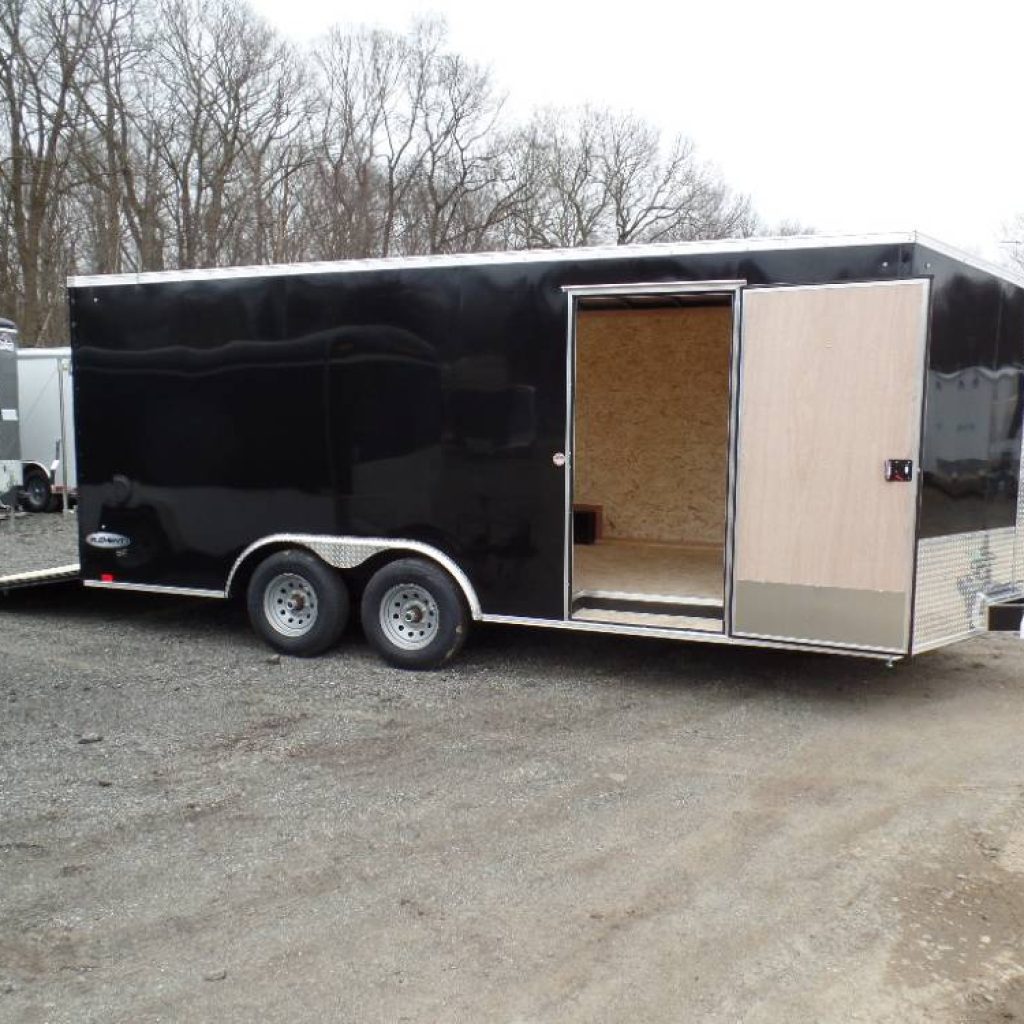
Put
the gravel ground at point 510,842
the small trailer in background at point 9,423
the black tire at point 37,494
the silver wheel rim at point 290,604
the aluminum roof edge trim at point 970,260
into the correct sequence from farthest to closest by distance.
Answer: the black tire at point 37,494
the small trailer in background at point 9,423
the silver wheel rim at point 290,604
the aluminum roof edge trim at point 970,260
the gravel ground at point 510,842

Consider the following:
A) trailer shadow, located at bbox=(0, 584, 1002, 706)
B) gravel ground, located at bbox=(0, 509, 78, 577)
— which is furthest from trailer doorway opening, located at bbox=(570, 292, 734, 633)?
gravel ground, located at bbox=(0, 509, 78, 577)

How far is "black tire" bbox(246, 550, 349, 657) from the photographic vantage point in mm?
6742

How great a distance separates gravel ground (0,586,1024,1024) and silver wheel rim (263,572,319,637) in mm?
289

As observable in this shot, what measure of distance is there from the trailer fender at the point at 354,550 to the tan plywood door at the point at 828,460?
1685mm

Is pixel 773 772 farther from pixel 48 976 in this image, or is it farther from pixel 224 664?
pixel 224 664

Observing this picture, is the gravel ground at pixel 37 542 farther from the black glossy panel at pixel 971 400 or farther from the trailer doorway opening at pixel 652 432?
the black glossy panel at pixel 971 400

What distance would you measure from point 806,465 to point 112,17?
958 inches

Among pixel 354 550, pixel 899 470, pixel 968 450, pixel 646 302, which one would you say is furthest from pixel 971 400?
pixel 354 550

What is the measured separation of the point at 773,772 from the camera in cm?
482

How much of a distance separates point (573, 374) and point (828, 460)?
5.13ft

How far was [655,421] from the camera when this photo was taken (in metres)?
9.19

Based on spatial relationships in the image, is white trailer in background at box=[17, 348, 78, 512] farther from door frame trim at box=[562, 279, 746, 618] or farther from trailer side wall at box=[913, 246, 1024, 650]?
trailer side wall at box=[913, 246, 1024, 650]

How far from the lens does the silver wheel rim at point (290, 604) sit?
6.84m

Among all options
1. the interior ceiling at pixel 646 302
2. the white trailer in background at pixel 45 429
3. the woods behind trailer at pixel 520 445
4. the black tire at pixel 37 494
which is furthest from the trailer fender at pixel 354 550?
the black tire at pixel 37 494
